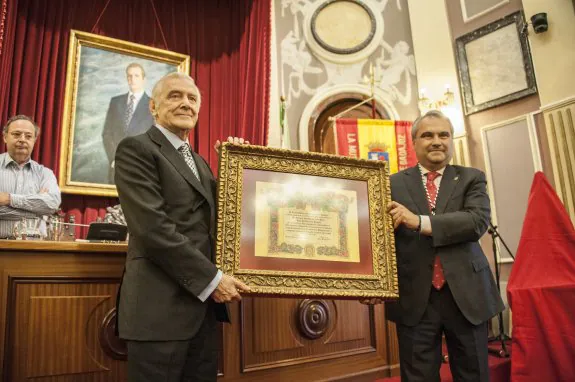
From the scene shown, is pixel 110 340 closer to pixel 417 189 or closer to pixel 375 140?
pixel 417 189

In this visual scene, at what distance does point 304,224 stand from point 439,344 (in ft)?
2.25

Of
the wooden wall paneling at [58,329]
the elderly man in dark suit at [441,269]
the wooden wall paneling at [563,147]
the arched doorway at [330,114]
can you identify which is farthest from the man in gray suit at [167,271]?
the wooden wall paneling at [563,147]

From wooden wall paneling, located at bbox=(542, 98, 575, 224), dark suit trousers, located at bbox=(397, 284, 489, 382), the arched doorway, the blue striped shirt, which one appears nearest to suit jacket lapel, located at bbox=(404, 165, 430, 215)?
dark suit trousers, located at bbox=(397, 284, 489, 382)

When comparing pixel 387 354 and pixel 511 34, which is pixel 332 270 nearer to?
pixel 387 354

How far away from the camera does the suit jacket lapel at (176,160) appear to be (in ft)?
A: 5.10

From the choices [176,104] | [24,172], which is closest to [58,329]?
[176,104]

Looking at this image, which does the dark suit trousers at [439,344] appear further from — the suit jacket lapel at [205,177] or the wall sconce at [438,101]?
the wall sconce at [438,101]

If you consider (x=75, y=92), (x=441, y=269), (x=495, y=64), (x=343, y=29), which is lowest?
(x=441, y=269)

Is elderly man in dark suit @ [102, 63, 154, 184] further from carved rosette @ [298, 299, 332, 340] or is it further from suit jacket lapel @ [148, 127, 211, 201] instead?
suit jacket lapel @ [148, 127, 211, 201]

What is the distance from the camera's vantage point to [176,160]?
5.18 feet

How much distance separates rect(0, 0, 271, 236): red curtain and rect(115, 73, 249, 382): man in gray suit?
2834mm

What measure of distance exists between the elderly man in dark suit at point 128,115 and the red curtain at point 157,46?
0.38 m

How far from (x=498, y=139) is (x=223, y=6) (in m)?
3.32

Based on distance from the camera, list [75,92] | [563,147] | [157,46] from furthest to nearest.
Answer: [157,46], [563,147], [75,92]
